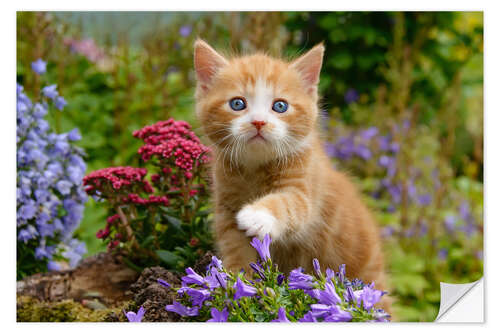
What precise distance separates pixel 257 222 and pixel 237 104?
39cm

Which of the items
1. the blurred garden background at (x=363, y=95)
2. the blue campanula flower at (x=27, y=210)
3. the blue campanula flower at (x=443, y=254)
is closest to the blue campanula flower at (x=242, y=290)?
the blue campanula flower at (x=27, y=210)

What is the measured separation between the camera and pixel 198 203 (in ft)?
6.57

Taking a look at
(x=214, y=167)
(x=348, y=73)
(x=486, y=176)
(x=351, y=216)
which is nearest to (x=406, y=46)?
(x=348, y=73)

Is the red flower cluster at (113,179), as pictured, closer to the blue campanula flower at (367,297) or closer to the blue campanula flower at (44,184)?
the blue campanula flower at (44,184)

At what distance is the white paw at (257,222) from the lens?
138cm

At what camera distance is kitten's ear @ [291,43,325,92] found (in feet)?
5.42

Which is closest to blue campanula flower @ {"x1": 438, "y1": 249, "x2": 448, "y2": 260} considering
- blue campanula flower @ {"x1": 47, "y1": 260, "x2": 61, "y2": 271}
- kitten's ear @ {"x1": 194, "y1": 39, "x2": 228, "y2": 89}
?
kitten's ear @ {"x1": 194, "y1": 39, "x2": 228, "y2": 89}

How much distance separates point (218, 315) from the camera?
1355mm

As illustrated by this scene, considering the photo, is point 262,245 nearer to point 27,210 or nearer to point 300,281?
point 300,281

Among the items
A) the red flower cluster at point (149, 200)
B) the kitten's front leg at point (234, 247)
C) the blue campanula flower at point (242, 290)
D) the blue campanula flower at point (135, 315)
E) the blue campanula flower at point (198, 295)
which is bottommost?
the blue campanula flower at point (135, 315)

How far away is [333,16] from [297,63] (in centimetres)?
80

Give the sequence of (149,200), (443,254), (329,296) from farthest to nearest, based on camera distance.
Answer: (443,254) → (149,200) → (329,296)

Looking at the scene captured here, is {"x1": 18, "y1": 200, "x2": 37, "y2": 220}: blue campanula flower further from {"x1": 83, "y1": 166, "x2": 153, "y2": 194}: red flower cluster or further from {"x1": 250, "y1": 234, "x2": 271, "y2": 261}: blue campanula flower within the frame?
{"x1": 250, "y1": 234, "x2": 271, "y2": 261}: blue campanula flower

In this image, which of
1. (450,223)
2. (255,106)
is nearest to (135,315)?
(255,106)
